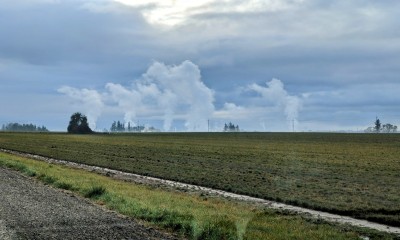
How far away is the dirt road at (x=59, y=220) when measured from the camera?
1527 centimetres

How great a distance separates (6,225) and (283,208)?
13360 mm

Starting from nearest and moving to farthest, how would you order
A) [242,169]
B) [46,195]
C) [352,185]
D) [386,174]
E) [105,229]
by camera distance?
[105,229]
[46,195]
[352,185]
[386,174]
[242,169]

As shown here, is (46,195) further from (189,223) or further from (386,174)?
(386,174)

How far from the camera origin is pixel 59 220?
57.8 ft

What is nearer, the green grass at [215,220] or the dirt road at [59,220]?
the dirt road at [59,220]

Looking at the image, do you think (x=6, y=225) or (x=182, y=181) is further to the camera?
(x=182, y=181)

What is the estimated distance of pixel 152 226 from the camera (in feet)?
55.5

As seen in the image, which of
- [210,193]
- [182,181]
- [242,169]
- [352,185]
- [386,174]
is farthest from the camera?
[242,169]

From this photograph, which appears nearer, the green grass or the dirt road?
the dirt road

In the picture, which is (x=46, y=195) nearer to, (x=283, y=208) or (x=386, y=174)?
(x=283, y=208)

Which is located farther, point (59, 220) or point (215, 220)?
point (59, 220)

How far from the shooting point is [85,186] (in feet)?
90.2

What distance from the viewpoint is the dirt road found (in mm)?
15273

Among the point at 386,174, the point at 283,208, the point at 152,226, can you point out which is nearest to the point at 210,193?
the point at 283,208
